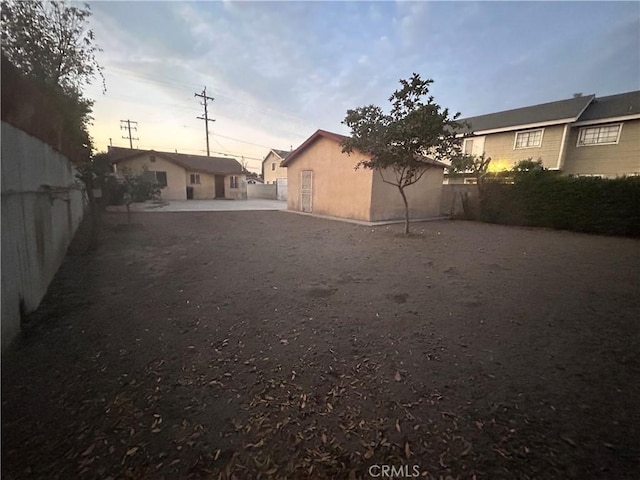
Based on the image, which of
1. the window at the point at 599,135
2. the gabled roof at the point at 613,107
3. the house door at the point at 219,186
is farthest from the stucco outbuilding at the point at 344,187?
the house door at the point at 219,186

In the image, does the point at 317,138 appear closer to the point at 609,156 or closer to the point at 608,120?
the point at 608,120

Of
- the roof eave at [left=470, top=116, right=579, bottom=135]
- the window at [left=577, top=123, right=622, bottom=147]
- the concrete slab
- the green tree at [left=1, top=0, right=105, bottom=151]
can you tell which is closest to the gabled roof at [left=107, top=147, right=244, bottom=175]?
the concrete slab

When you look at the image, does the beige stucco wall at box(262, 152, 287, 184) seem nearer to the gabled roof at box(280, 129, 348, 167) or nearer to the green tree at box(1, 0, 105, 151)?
the gabled roof at box(280, 129, 348, 167)

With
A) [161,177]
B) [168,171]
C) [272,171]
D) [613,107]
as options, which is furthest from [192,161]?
[613,107]

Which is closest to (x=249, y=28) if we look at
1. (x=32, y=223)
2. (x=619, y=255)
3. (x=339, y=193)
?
(x=339, y=193)

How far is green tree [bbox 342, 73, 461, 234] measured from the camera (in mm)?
7219

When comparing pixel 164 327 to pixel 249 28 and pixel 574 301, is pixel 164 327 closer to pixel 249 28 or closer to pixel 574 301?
pixel 574 301

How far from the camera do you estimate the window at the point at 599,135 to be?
13586 mm

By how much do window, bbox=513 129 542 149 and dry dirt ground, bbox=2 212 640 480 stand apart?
579 inches

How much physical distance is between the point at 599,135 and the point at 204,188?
28.0 metres

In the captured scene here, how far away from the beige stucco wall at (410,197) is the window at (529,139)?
652 centimetres

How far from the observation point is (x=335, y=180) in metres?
13.0

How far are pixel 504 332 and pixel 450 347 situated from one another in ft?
2.61

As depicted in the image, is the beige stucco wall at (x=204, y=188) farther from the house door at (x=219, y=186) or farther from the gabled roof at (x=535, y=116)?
the gabled roof at (x=535, y=116)
